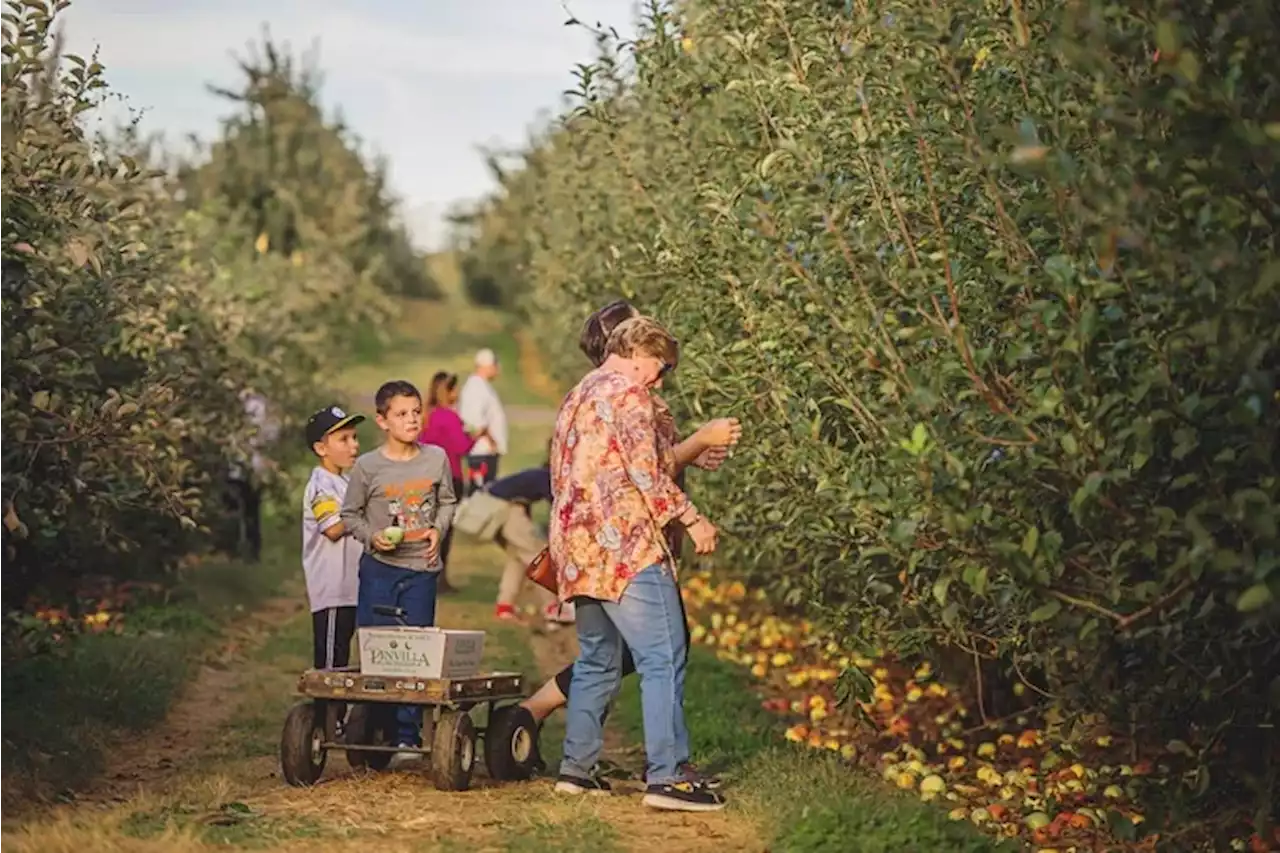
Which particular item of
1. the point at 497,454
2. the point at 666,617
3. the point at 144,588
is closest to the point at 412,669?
the point at 666,617

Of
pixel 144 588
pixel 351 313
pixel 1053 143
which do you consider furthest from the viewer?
pixel 351 313

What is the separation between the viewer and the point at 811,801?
816 centimetres

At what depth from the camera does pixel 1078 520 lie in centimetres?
617

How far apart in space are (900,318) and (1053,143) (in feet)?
6.35

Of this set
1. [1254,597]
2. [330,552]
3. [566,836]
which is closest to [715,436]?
[566,836]

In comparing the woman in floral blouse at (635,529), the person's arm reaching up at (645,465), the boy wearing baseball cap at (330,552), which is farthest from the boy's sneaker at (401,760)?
the person's arm reaching up at (645,465)

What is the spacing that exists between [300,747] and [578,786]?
4.18ft

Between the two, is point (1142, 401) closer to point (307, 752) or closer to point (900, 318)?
point (900, 318)

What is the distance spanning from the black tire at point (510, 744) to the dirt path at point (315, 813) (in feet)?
0.38

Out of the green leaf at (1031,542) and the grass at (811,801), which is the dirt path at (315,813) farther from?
the green leaf at (1031,542)

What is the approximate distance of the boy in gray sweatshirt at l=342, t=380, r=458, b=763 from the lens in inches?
378

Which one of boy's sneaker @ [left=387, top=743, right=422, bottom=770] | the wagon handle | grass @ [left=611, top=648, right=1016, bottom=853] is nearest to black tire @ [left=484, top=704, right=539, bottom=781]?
boy's sneaker @ [left=387, top=743, right=422, bottom=770]

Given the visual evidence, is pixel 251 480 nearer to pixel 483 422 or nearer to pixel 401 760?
pixel 483 422

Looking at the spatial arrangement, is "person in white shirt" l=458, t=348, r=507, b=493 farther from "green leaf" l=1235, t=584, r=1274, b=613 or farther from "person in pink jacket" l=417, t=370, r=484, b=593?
"green leaf" l=1235, t=584, r=1274, b=613
